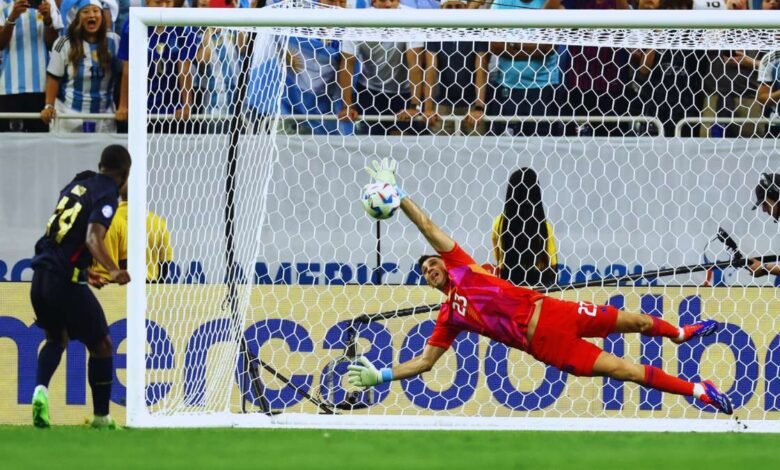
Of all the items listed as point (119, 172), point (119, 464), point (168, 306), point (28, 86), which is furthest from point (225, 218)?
point (119, 464)

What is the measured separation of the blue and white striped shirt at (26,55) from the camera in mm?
11039

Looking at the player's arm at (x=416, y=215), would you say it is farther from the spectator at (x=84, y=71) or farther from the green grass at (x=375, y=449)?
the spectator at (x=84, y=71)

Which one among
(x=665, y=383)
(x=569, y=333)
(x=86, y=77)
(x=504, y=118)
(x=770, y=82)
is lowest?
(x=665, y=383)

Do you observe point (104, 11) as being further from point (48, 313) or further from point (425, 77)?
point (48, 313)

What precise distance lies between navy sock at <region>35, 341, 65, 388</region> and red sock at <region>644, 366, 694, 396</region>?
3.45 m

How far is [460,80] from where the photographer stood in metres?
10.4

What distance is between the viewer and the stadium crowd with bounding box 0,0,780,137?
32.4 feet

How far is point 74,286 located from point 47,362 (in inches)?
18.7

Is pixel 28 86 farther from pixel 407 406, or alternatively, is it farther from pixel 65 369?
pixel 407 406

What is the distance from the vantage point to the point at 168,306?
9484 mm

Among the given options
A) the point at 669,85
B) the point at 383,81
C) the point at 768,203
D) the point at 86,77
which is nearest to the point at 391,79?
the point at 383,81

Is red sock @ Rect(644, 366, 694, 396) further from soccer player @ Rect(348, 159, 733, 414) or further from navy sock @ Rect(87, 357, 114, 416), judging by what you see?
navy sock @ Rect(87, 357, 114, 416)

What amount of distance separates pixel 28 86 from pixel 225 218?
2.33 meters

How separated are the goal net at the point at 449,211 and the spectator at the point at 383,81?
25 mm
